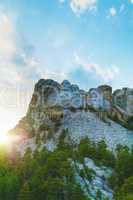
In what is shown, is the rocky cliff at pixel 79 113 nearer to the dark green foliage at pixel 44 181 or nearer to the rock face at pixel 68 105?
the rock face at pixel 68 105

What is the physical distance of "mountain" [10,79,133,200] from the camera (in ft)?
119

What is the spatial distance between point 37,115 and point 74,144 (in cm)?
974

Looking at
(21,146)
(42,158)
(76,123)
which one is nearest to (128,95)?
(76,123)

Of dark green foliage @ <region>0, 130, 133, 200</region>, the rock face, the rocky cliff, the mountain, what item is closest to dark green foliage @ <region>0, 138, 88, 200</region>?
dark green foliage @ <region>0, 130, 133, 200</region>

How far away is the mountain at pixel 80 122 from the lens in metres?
36.1

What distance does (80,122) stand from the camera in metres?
44.7

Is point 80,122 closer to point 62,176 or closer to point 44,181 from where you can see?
point 62,176

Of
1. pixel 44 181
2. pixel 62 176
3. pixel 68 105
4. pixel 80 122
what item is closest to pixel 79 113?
pixel 68 105

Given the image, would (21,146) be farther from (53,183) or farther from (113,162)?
(53,183)

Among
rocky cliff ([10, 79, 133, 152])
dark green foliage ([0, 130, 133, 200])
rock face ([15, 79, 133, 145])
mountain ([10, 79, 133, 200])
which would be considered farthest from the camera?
rock face ([15, 79, 133, 145])

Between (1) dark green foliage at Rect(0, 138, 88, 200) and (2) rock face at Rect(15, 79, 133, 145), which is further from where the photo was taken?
(2) rock face at Rect(15, 79, 133, 145)

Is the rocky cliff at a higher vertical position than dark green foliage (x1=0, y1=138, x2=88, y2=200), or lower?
higher

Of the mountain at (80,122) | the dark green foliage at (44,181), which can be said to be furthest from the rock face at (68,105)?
the dark green foliage at (44,181)

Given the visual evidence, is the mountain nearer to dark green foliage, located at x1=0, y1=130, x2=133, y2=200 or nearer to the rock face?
the rock face
